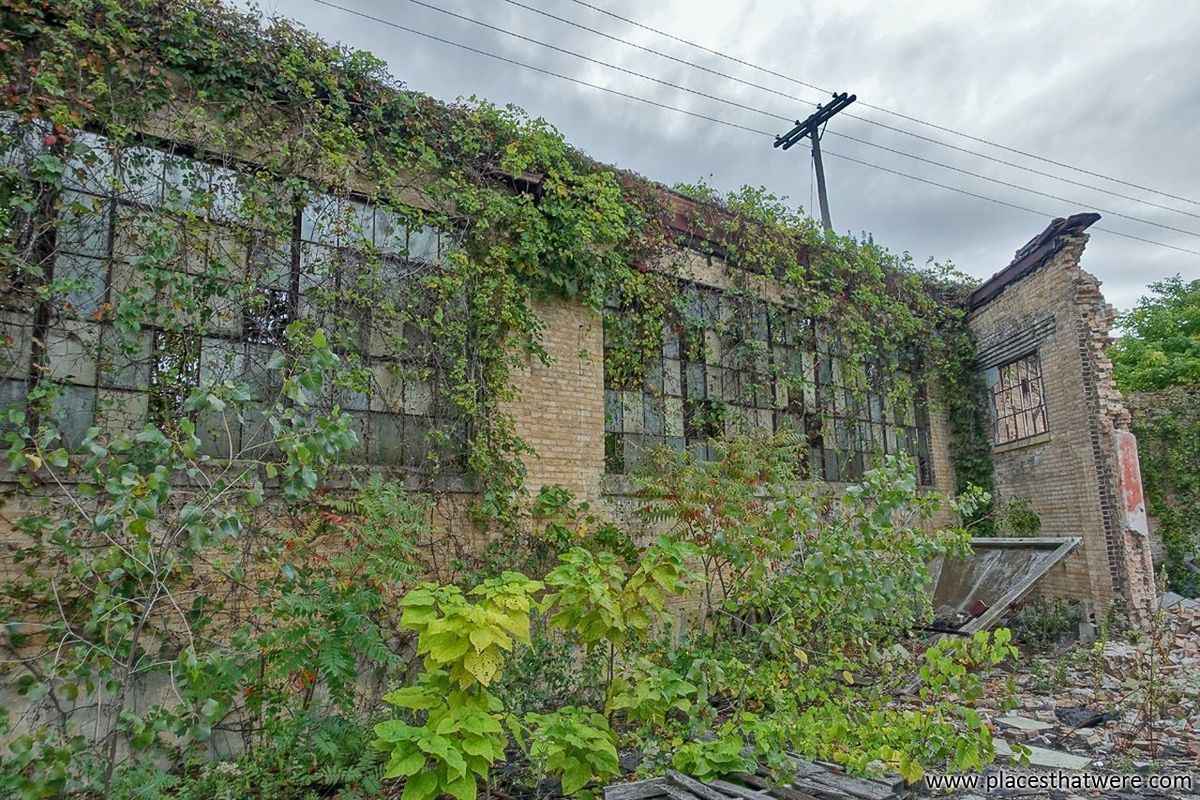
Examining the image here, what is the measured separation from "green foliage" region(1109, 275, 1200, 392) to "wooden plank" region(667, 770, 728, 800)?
72.9 feet

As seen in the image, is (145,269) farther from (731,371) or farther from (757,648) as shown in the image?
(731,371)

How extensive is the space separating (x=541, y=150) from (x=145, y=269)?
4.08m

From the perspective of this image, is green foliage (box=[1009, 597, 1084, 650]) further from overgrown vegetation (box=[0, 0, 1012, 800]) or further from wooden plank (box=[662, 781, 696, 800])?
wooden plank (box=[662, 781, 696, 800])

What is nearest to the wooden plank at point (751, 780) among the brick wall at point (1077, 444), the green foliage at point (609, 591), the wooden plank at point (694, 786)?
the wooden plank at point (694, 786)

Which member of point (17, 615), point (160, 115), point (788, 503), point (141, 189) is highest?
point (160, 115)

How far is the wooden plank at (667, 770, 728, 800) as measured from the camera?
12.6 feet

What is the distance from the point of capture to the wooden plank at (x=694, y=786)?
384 cm

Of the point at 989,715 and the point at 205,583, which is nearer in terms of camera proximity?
the point at 205,583

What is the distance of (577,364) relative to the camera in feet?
26.8

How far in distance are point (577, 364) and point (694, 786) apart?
16.5ft

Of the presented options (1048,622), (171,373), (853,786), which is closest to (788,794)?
(853,786)

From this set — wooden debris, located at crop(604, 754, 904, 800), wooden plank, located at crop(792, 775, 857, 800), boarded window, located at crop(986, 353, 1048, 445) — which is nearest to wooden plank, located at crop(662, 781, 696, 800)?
wooden debris, located at crop(604, 754, 904, 800)

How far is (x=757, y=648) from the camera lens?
18.6 ft

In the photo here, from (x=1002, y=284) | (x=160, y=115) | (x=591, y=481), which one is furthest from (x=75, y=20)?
(x=1002, y=284)
